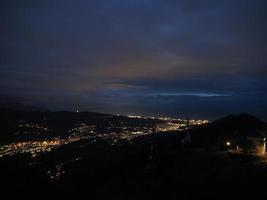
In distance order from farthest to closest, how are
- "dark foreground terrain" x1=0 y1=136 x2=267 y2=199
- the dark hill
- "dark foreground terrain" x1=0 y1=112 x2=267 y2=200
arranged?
the dark hill, "dark foreground terrain" x1=0 y1=112 x2=267 y2=200, "dark foreground terrain" x1=0 y1=136 x2=267 y2=199

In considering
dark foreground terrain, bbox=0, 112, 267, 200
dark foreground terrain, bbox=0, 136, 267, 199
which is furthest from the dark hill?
dark foreground terrain, bbox=0, 136, 267, 199

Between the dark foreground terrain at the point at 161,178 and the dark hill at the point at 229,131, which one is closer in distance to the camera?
the dark foreground terrain at the point at 161,178

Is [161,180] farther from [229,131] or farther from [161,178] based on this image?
[229,131]

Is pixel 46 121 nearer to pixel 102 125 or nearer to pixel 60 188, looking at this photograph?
pixel 102 125

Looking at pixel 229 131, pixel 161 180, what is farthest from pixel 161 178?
pixel 229 131

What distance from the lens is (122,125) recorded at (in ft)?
527

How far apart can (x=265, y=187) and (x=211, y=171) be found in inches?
329

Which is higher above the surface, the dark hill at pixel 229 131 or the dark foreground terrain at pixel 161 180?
the dark hill at pixel 229 131

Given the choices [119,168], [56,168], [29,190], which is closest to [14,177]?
[29,190]

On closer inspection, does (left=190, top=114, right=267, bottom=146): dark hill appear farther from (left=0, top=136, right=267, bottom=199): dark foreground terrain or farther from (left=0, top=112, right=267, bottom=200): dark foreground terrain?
(left=0, top=136, right=267, bottom=199): dark foreground terrain

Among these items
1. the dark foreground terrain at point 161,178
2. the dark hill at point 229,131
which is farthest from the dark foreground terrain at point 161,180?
the dark hill at point 229,131

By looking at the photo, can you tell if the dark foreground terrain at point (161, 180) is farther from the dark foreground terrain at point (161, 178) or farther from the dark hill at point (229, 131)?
the dark hill at point (229, 131)

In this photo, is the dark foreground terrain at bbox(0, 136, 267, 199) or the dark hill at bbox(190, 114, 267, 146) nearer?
the dark foreground terrain at bbox(0, 136, 267, 199)

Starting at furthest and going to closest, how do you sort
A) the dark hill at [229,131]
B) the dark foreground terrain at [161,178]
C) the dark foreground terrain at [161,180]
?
the dark hill at [229,131], the dark foreground terrain at [161,178], the dark foreground terrain at [161,180]
